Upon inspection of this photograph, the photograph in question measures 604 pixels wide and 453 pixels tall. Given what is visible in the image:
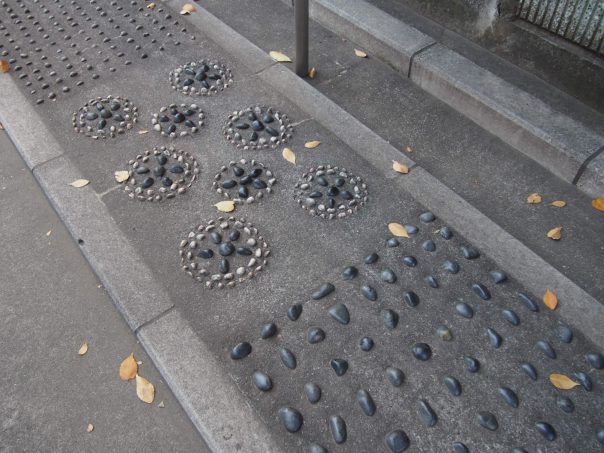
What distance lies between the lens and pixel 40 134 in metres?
3.81

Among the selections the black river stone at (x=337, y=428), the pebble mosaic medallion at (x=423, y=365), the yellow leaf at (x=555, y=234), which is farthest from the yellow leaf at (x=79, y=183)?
the yellow leaf at (x=555, y=234)

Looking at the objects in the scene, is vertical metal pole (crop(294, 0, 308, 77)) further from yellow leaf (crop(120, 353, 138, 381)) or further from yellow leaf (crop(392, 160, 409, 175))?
yellow leaf (crop(120, 353, 138, 381))

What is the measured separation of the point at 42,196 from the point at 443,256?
280 cm

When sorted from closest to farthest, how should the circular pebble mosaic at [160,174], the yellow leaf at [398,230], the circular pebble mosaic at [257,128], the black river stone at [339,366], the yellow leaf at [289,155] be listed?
the black river stone at [339,366] → the yellow leaf at [398,230] → the circular pebble mosaic at [160,174] → the yellow leaf at [289,155] → the circular pebble mosaic at [257,128]

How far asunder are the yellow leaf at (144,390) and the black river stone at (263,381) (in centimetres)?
56

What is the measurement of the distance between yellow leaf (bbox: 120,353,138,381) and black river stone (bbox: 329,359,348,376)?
3.50ft

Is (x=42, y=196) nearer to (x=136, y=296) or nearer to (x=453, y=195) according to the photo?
(x=136, y=296)

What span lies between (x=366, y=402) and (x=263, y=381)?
525 millimetres

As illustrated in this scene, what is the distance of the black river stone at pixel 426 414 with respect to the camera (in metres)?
2.39

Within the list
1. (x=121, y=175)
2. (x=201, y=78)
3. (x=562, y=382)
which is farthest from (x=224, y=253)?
(x=562, y=382)

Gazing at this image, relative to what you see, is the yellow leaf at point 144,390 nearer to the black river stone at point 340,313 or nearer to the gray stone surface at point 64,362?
the gray stone surface at point 64,362

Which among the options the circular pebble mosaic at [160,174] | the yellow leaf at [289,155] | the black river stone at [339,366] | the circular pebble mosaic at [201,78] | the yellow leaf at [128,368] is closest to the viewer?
the black river stone at [339,366]

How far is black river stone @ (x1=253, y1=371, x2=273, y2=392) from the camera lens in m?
2.52

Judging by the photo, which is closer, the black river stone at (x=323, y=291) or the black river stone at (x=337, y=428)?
the black river stone at (x=337, y=428)
